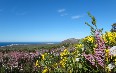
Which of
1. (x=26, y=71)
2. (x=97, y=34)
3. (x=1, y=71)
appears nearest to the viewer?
(x=97, y=34)

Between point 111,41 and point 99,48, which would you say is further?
point 111,41

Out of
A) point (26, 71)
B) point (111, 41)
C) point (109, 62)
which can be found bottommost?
point (26, 71)

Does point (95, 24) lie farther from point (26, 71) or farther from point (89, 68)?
point (26, 71)

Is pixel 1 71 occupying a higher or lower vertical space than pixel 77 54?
lower

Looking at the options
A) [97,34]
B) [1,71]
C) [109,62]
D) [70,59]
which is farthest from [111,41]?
[1,71]

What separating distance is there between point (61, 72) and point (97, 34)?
3.38m

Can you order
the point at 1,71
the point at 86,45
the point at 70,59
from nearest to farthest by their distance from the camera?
the point at 70,59 → the point at 86,45 → the point at 1,71

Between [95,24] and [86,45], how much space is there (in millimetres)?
2743

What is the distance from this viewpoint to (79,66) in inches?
287

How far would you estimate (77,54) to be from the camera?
27.5 ft

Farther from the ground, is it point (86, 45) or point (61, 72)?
point (86, 45)

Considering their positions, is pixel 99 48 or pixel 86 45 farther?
pixel 86 45

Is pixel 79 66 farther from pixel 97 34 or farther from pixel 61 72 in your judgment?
pixel 97 34

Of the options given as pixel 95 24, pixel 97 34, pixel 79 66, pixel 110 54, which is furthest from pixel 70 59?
pixel 97 34
